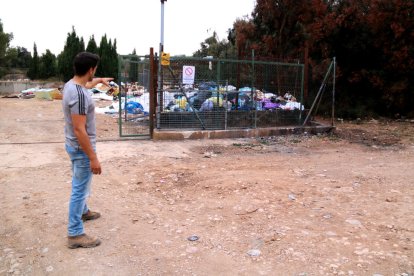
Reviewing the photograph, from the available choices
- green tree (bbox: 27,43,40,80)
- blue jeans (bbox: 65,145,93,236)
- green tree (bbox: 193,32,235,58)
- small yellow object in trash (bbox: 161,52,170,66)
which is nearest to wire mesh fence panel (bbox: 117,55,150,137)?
small yellow object in trash (bbox: 161,52,170,66)

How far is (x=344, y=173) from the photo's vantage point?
20.7 feet

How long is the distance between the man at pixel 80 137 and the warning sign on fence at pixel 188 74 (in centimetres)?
555

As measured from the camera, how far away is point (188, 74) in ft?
29.7

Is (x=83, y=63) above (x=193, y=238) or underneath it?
above

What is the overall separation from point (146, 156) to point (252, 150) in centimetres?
234

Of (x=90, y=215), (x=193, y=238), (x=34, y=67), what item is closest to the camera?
(x=193, y=238)

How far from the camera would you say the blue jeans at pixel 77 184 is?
3.48m

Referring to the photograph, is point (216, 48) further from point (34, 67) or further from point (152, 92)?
point (34, 67)

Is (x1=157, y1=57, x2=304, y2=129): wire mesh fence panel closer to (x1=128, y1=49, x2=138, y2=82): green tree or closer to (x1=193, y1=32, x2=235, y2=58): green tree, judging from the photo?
(x1=128, y1=49, x2=138, y2=82): green tree

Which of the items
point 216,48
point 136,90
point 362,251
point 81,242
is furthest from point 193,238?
point 216,48

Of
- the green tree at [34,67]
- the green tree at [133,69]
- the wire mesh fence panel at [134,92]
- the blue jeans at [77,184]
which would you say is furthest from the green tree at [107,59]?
the blue jeans at [77,184]

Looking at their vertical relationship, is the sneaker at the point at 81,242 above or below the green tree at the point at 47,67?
below

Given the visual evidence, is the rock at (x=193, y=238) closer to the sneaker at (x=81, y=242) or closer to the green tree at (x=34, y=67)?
the sneaker at (x=81, y=242)

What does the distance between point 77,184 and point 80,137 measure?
0.50 m
